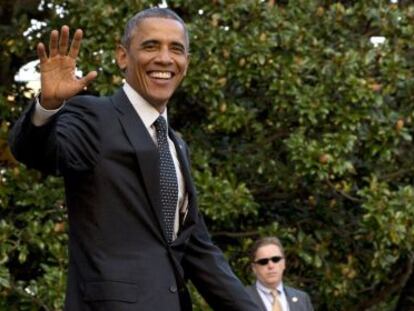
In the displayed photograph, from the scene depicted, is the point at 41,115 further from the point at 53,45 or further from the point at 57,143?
the point at 53,45

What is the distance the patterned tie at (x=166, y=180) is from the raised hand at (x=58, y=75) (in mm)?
436

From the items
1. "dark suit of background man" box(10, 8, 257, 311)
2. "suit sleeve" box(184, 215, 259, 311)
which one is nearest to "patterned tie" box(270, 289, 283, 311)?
"suit sleeve" box(184, 215, 259, 311)

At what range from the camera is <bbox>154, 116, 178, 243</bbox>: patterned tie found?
12.2 feet

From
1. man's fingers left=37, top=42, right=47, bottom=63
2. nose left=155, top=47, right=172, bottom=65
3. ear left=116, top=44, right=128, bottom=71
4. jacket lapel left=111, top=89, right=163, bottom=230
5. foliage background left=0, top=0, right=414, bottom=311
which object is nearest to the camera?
man's fingers left=37, top=42, right=47, bottom=63

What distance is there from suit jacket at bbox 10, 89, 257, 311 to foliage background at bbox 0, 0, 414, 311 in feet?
16.2

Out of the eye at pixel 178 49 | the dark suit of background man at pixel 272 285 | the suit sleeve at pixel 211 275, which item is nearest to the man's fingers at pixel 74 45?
the eye at pixel 178 49

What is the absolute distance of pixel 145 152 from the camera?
12.0ft

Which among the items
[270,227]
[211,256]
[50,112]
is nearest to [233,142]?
[270,227]

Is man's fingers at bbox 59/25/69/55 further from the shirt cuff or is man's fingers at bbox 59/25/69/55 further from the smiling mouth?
the smiling mouth

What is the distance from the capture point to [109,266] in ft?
11.6

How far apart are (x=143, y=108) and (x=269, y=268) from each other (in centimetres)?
418

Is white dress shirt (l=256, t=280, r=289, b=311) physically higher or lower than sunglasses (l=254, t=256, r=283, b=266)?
lower

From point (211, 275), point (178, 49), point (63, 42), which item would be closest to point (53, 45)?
point (63, 42)

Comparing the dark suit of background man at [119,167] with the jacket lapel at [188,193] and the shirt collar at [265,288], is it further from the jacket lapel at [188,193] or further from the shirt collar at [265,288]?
the shirt collar at [265,288]
